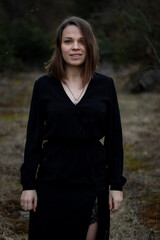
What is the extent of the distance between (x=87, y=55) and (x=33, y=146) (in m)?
0.61

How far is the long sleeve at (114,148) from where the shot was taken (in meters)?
1.86

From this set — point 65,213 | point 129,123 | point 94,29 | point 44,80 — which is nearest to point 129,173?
point 65,213

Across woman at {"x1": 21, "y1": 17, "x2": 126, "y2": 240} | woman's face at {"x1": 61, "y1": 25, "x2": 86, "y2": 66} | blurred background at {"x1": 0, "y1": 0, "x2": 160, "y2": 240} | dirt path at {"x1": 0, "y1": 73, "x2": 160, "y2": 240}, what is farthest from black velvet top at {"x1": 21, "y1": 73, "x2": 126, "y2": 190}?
dirt path at {"x1": 0, "y1": 73, "x2": 160, "y2": 240}

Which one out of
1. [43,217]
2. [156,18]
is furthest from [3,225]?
[156,18]

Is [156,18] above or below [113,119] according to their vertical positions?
above

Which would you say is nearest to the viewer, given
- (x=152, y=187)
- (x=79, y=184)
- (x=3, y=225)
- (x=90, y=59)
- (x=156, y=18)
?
(x=79, y=184)

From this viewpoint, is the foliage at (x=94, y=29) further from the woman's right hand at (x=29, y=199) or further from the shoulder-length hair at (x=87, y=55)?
the woman's right hand at (x=29, y=199)

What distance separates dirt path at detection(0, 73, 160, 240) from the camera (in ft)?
9.48

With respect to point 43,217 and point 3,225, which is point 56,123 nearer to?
point 43,217

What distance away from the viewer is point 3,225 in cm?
287

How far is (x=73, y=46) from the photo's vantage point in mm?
1826

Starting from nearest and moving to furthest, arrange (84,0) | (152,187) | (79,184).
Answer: (79,184) → (152,187) → (84,0)

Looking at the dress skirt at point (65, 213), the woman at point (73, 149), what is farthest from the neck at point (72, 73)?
the dress skirt at point (65, 213)

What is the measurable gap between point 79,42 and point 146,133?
15.3 ft
